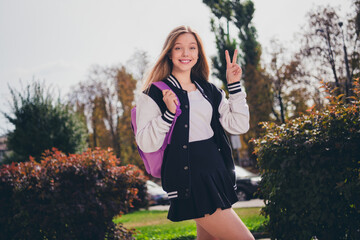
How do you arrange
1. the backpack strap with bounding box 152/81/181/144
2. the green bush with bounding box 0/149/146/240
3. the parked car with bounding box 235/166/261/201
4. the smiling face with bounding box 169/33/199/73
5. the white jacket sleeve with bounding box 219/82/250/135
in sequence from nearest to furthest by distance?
the backpack strap with bounding box 152/81/181/144 → the white jacket sleeve with bounding box 219/82/250/135 → the smiling face with bounding box 169/33/199/73 → the green bush with bounding box 0/149/146/240 → the parked car with bounding box 235/166/261/201

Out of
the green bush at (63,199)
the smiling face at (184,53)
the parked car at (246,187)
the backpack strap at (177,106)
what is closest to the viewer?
the backpack strap at (177,106)

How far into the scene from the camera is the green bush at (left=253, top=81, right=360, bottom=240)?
4.14 metres

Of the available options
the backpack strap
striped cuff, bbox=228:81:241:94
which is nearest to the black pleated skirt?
the backpack strap

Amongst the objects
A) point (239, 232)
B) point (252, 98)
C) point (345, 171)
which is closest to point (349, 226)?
point (345, 171)

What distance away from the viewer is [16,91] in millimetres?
17562

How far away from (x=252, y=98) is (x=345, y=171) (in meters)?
25.1

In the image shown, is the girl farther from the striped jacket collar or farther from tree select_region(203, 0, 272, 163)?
tree select_region(203, 0, 272, 163)

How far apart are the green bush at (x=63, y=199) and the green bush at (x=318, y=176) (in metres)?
2.90

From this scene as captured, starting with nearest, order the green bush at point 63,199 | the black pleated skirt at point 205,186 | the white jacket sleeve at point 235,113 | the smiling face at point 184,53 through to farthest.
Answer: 1. the black pleated skirt at point 205,186
2. the white jacket sleeve at point 235,113
3. the smiling face at point 184,53
4. the green bush at point 63,199

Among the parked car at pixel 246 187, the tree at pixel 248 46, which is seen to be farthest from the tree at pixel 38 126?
the tree at pixel 248 46

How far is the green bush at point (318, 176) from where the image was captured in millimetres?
4141

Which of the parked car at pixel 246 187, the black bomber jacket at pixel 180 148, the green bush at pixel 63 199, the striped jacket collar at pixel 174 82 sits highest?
the striped jacket collar at pixel 174 82

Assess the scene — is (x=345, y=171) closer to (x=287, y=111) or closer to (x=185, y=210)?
(x=185, y=210)

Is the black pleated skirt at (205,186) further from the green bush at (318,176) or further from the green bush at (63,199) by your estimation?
the green bush at (63,199)
